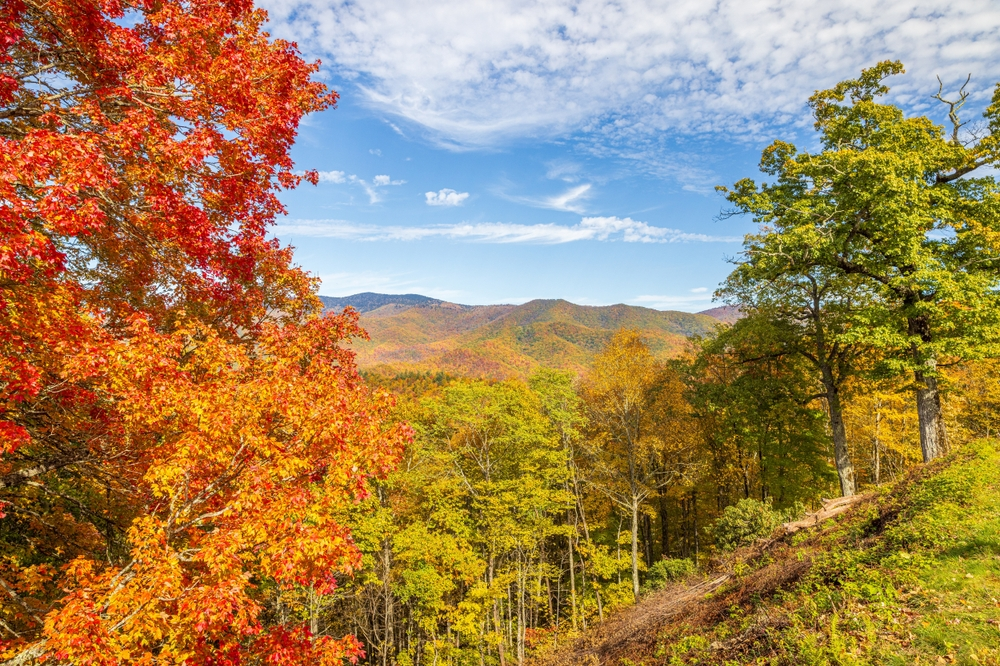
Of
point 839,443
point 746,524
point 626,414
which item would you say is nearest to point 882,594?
point 746,524

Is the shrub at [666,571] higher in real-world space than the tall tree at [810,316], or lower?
lower

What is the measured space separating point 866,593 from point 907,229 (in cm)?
1108

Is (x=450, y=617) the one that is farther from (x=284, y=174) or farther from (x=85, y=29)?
(x=85, y=29)

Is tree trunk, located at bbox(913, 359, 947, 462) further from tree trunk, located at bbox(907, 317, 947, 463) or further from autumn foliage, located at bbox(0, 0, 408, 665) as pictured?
autumn foliage, located at bbox(0, 0, 408, 665)

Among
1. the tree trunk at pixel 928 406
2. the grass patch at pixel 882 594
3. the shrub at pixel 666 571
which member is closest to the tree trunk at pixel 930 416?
the tree trunk at pixel 928 406

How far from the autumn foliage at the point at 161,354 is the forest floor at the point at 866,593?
19.2 ft

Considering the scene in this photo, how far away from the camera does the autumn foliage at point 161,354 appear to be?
4.16 metres

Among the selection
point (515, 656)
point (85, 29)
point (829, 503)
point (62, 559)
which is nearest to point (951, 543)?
point (829, 503)

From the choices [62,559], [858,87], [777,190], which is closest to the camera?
[62,559]

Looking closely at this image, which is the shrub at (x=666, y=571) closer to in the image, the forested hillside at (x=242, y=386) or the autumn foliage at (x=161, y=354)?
the forested hillside at (x=242, y=386)

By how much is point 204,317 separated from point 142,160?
2.62 meters

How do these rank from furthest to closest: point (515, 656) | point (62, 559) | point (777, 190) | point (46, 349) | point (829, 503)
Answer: point (515, 656) → point (777, 190) → point (829, 503) → point (62, 559) → point (46, 349)

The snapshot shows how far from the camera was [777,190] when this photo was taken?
16.5 m

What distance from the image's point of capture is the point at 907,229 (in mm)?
12555
